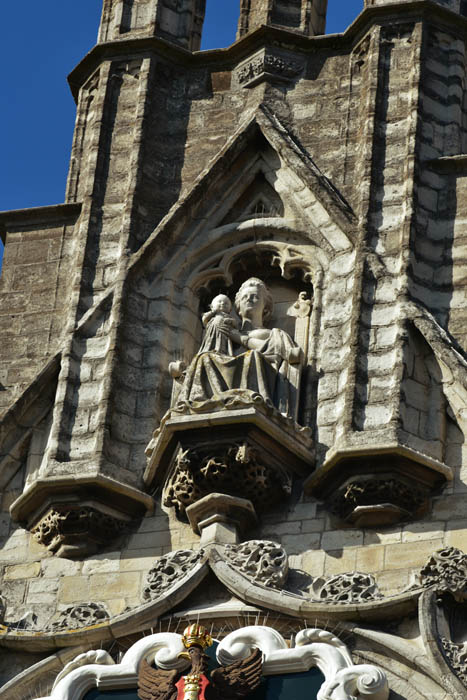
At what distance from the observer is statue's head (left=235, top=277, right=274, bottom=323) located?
19.0 m

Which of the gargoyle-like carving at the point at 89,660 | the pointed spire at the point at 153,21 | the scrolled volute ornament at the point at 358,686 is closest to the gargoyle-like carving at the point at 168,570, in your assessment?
the gargoyle-like carving at the point at 89,660

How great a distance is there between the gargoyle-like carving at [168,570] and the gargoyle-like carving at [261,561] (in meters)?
0.23

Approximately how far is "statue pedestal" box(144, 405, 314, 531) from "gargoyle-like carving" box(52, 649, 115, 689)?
1207 mm

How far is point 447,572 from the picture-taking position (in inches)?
663

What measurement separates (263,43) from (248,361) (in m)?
3.43

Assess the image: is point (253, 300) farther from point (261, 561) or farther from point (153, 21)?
point (153, 21)

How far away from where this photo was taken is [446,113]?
786 inches

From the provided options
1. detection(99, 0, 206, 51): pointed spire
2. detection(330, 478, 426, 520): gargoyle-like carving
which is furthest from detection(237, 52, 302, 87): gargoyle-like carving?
detection(330, 478, 426, 520): gargoyle-like carving

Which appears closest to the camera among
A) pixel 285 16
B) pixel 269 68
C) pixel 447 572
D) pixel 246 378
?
pixel 447 572

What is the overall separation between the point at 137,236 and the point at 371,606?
400cm

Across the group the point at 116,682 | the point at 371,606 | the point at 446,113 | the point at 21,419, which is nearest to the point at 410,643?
the point at 371,606

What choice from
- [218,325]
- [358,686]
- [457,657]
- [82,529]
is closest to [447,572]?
[457,657]

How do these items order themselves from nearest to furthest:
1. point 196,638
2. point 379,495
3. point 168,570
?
point 196,638 → point 168,570 → point 379,495

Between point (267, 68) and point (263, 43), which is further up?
point (263, 43)
